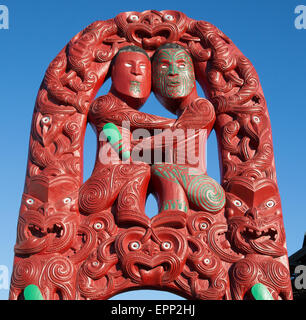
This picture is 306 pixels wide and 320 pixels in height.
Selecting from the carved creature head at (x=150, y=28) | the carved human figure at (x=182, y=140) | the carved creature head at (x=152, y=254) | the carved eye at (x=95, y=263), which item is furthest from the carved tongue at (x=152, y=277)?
the carved creature head at (x=150, y=28)

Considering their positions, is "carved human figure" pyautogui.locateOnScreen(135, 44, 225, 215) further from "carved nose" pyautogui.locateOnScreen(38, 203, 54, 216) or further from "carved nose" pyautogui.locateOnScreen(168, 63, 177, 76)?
"carved nose" pyautogui.locateOnScreen(38, 203, 54, 216)

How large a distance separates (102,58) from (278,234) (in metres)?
2.81

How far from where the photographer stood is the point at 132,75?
18.1 feet

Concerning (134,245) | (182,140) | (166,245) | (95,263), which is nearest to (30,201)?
(95,263)

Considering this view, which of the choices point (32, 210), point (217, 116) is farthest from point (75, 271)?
point (217, 116)

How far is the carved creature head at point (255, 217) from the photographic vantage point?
4.60 m

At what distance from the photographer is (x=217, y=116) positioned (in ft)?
17.8

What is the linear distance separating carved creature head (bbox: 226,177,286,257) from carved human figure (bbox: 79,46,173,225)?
882 mm

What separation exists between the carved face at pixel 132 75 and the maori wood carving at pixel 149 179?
0.01 meters

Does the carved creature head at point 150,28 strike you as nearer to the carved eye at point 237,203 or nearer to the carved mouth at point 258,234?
the carved eye at point 237,203

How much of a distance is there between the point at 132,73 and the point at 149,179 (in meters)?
1.30

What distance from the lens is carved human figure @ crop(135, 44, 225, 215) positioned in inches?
189

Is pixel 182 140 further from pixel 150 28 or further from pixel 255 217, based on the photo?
pixel 150 28
